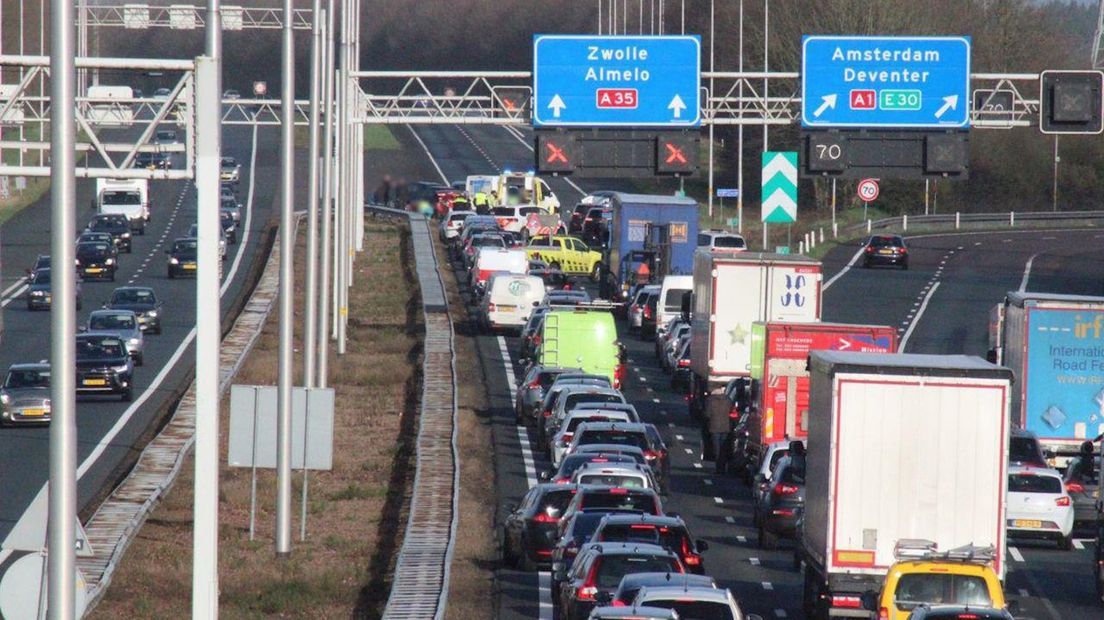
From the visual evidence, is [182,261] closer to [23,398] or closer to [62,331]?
[23,398]

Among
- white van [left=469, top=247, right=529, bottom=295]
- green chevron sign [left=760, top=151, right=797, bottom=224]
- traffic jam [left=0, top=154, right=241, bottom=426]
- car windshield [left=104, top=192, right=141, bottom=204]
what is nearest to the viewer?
traffic jam [left=0, top=154, right=241, bottom=426]

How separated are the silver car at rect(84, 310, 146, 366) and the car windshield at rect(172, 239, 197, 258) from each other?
66.2 feet

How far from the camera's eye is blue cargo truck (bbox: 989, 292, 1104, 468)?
3553cm

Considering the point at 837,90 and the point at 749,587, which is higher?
the point at 837,90

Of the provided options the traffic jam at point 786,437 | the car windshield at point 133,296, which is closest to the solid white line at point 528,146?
the traffic jam at point 786,437

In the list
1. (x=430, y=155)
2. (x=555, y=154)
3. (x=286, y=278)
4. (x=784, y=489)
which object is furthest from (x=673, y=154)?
(x=430, y=155)

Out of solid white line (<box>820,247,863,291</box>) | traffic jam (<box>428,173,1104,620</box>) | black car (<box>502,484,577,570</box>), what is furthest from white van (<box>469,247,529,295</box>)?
black car (<box>502,484,577,570</box>)

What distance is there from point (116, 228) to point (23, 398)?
1668 inches

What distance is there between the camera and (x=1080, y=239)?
306 feet

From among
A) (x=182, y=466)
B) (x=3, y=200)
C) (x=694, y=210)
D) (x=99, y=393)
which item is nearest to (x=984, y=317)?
(x=694, y=210)

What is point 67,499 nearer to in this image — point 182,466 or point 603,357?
point 182,466

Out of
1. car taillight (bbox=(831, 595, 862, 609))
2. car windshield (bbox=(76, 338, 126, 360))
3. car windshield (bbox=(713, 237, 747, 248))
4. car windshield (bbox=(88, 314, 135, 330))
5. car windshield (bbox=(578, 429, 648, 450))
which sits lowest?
car taillight (bbox=(831, 595, 862, 609))

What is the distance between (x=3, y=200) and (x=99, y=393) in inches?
2073

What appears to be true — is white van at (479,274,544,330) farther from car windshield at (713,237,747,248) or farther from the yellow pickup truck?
car windshield at (713,237,747,248)
